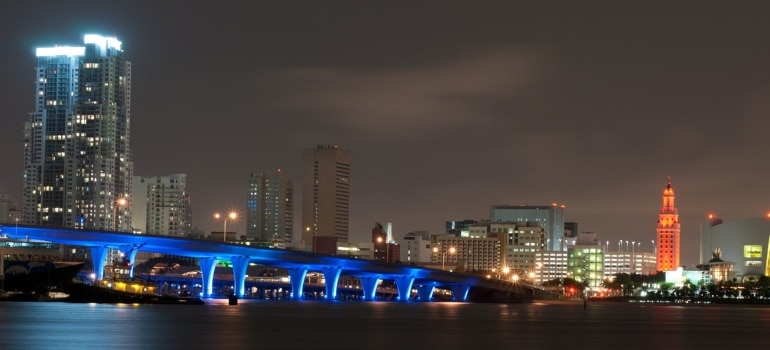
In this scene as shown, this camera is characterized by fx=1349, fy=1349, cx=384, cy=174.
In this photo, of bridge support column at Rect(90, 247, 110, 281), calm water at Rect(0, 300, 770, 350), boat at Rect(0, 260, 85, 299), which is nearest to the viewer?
calm water at Rect(0, 300, 770, 350)

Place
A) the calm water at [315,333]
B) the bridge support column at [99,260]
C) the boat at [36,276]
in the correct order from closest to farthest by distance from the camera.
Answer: the calm water at [315,333] → the boat at [36,276] → the bridge support column at [99,260]

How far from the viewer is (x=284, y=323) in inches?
4264

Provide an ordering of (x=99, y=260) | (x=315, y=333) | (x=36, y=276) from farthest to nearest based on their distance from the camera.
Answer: (x=99, y=260) → (x=36, y=276) → (x=315, y=333)

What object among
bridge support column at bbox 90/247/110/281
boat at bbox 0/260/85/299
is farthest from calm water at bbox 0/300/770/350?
bridge support column at bbox 90/247/110/281

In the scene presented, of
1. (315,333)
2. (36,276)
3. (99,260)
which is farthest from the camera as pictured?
(99,260)

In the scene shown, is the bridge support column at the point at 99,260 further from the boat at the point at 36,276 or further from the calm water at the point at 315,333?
the calm water at the point at 315,333

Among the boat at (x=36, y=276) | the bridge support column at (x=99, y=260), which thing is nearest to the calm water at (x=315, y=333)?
the boat at (x=36, y=276)

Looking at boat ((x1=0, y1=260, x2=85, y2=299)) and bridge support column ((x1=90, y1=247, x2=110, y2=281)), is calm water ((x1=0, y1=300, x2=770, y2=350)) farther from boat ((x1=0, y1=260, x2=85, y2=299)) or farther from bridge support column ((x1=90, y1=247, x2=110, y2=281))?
bridge support column ((x1=90, y1=247, x2=110, y2=281))

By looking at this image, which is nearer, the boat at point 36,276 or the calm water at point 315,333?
the calm water at point 315,333

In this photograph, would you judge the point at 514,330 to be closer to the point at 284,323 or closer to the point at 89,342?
the point at 284,323

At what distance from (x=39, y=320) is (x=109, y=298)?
2343 inches

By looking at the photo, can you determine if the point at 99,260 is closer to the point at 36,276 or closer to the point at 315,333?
the point at 36,276

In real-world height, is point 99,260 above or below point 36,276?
above

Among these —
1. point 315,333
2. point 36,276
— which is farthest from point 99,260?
point 315,333
